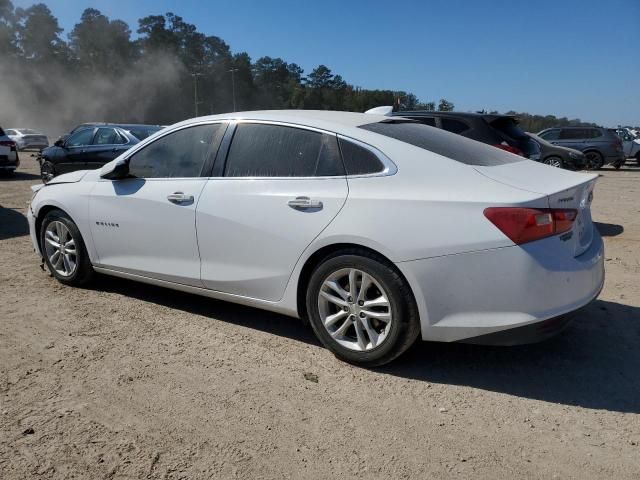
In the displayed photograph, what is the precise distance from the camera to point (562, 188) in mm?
3023

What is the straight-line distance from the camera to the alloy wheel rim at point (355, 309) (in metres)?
3.14

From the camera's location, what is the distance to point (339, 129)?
3461mm

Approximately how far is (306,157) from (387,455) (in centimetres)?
192

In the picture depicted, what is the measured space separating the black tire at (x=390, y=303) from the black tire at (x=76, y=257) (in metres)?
2.37

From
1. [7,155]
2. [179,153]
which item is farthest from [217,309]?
[7,155]

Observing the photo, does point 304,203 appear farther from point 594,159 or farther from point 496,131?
point 594,159

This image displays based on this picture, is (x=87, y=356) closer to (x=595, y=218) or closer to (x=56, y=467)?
(x=56, y=467)

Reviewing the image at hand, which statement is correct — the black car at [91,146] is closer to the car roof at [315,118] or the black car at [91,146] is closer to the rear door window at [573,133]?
the car roof at [315,118]

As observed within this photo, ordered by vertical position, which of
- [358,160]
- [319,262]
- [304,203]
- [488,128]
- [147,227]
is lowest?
[319,262]

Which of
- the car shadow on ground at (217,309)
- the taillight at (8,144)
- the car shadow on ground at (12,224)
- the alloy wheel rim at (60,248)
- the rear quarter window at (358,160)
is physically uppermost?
the rear quarter window at (358,160)

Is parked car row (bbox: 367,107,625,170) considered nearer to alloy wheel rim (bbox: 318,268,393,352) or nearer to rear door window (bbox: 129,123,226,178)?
rear door window (bbox: 129,123,226,178)

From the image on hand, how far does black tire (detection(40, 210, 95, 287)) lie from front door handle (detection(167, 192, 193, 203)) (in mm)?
1245

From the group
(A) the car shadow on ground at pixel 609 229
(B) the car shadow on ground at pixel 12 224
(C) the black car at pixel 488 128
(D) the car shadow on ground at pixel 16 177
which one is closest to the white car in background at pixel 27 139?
(D) the car shadow on ground at pixel 16 177

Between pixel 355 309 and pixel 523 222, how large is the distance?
1.09 metres
